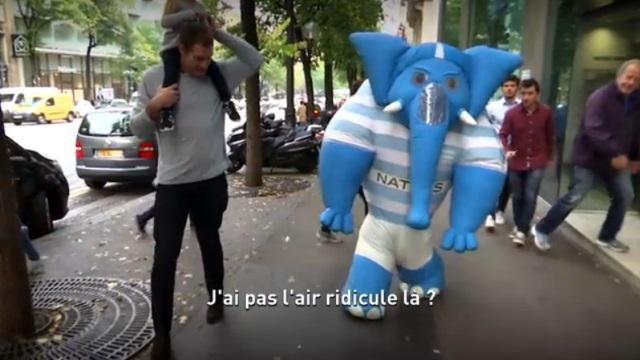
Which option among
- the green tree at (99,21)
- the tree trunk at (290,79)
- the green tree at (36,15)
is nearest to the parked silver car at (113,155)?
the tree trunk at (290,79)

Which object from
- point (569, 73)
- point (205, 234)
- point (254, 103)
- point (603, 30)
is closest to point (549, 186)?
point (569, 73)

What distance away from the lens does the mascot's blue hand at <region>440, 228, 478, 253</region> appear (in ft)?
11.4

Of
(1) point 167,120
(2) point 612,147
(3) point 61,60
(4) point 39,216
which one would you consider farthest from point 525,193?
(3) point 61,60

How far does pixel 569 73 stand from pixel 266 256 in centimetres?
529

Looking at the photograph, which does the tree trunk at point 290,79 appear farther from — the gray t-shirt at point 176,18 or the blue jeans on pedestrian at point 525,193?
the gray t-shirt at point 176,18

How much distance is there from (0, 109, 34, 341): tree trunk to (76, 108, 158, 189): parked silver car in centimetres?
643

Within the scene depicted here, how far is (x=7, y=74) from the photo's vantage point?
4278 cm

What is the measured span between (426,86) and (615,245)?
10.6ft

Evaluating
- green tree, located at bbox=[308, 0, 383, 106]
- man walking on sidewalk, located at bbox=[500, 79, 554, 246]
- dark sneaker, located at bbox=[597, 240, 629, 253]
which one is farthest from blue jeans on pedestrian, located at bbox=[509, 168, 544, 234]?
green tree, located at bbox=[308, 0, 383, 106]

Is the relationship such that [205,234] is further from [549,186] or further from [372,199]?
[549,186]

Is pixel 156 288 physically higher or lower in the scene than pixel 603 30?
lower

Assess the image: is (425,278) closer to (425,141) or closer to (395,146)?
(395,146)

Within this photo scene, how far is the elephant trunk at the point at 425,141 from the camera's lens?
344cm

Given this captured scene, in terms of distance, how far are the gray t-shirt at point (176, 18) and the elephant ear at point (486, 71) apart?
1615 mm
